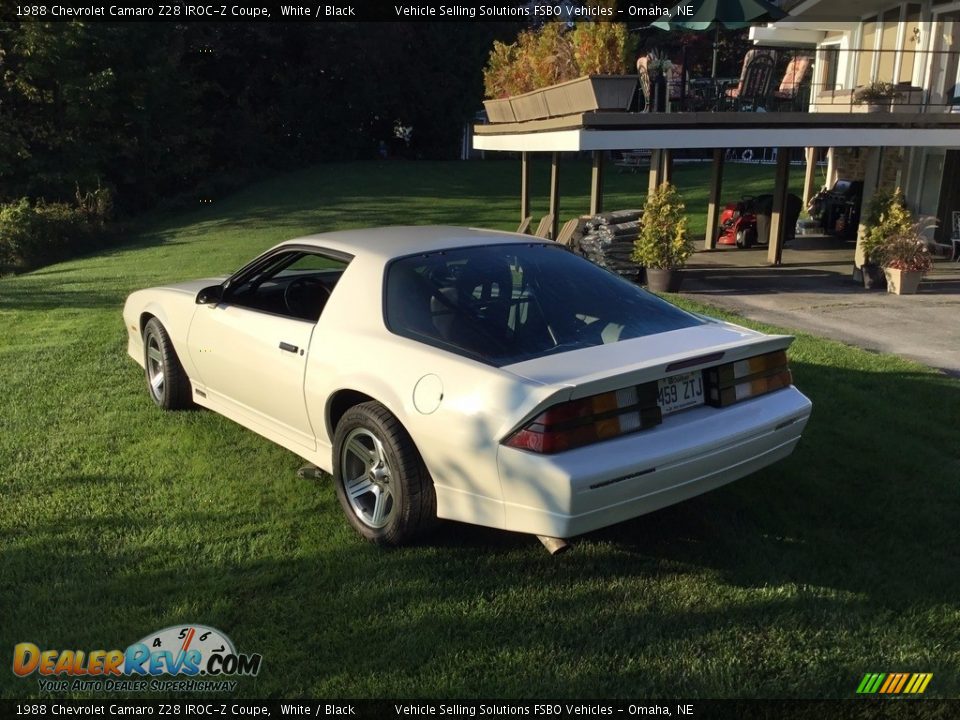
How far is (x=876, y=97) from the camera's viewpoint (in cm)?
1323

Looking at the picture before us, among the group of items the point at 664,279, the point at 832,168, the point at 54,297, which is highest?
the point at 832,168

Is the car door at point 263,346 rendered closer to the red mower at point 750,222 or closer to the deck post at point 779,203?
the deck post at point 779,203

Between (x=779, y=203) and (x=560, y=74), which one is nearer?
(x=560, y=74)

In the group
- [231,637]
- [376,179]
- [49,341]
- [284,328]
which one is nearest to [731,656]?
[231,637]

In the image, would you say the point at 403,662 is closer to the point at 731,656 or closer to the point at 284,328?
the point at 731,656

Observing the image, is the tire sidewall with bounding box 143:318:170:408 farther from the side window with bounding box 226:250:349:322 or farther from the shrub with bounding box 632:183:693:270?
the shrub with bounding box 632:183:693:270

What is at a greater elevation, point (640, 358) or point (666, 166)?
point (666, 166)

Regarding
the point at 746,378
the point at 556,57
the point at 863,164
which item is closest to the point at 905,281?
the point at 556,57

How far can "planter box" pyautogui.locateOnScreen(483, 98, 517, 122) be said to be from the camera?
45.7 feet

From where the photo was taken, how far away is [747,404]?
147 inches

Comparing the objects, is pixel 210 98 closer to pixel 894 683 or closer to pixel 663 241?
pixel 663 241

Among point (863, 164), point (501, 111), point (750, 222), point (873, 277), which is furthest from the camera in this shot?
point (863, 164)

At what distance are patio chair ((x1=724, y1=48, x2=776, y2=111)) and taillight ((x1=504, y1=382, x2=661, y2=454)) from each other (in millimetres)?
10826

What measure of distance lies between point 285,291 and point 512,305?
1.71m
